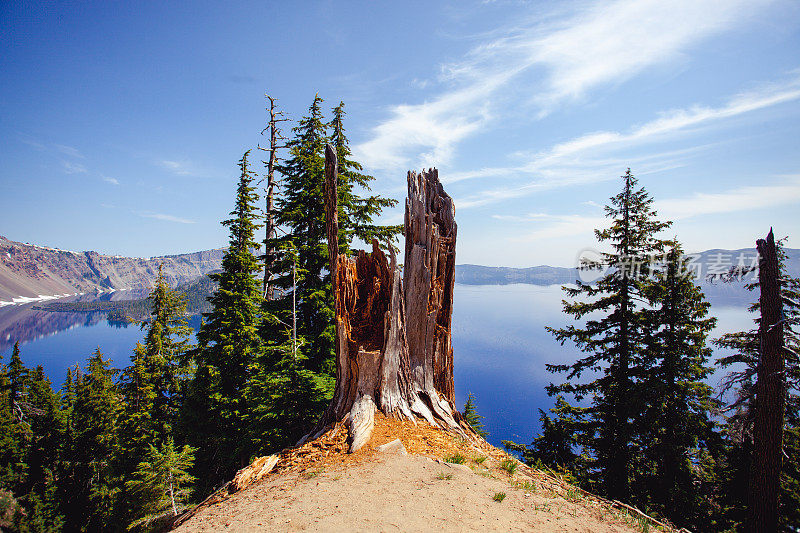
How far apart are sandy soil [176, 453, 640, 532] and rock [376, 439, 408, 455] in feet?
0.87

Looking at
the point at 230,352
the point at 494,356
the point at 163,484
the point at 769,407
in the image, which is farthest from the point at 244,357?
the point at 494,356

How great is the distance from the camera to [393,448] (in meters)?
6.59

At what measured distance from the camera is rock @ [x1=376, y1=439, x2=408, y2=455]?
6492 mm

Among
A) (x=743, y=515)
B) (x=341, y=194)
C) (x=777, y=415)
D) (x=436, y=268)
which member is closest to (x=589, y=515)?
(x=436, y=268)

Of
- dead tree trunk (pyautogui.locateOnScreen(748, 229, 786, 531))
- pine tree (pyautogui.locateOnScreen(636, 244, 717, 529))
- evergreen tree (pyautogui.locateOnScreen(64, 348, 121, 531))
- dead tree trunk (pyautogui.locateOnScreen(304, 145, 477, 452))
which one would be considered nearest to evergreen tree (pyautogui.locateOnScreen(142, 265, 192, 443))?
evergreen tree (pyautogui.locateOnScreen(64, 348, 121, 531))

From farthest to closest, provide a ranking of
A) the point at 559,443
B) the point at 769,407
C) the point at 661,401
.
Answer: the point at 559,443 < the point at 661,401 < the point at 769,407

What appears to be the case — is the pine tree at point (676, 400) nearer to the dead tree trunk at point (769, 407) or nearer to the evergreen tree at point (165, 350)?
the dead tree trunk at point (769, 407)

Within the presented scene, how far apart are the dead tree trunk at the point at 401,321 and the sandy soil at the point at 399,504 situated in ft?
4.70

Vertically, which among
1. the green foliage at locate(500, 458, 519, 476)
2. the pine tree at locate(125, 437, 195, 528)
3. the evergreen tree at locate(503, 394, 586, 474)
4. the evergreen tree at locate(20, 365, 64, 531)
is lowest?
the evergreen tree at locate(20, 365, 64, 531)

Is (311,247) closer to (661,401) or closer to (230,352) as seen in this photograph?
(230,352)

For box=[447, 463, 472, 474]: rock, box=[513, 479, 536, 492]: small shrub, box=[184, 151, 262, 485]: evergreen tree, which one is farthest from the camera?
box=[184, 151, 262, 485]: evergreen tree

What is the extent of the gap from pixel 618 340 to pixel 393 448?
10152 mm

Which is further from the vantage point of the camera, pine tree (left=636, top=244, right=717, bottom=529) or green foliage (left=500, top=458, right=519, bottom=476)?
pine tree (left=636, top=244, right=717, bottom=529)

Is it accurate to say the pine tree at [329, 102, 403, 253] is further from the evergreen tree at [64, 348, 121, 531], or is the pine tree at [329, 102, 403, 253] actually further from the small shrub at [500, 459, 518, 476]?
the evergreen tree at [64, 348, 121, 531]
